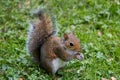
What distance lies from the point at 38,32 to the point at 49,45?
0.18m

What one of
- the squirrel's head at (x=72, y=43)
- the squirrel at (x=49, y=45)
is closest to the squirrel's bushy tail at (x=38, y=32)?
the squirrel at (x=49, y=45)

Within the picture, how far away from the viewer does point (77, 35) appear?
4.61 meters

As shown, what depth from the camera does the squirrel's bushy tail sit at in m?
3.80

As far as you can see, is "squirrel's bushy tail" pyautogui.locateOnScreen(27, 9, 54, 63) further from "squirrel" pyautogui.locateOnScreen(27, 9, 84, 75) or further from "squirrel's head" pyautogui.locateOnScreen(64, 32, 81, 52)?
"squirrel's head" pyautogui.locateOnScreen(64, 32, 81, 52)

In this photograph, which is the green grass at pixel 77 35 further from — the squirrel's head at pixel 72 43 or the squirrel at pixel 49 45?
the squirrel's head at pixel 72 43

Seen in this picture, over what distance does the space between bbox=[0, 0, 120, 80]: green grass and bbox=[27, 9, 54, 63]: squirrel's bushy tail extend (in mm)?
221

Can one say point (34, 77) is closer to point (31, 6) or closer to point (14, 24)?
point (14, 24)

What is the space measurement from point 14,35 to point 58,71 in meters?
0.86

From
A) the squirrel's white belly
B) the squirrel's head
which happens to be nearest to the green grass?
Result: the squirrel's white belly

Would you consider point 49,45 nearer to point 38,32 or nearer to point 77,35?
point 38,32

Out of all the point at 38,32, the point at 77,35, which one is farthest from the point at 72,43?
the point at 77,35

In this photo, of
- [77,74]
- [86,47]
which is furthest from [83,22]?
[77,74]

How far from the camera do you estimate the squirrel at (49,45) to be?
369 centimetres

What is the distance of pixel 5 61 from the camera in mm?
4043
